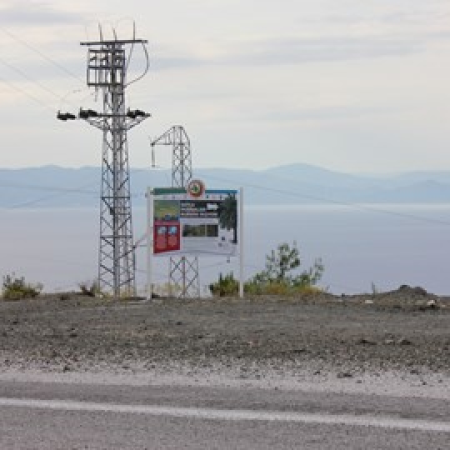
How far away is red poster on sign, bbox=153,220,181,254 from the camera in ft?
55.9

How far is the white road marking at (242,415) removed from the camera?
700 cm

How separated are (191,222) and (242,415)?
984cm

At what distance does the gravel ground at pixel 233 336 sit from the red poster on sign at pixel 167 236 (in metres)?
1.24

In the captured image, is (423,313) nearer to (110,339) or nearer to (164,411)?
(110,339)


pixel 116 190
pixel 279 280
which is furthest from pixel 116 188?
pixel 279 280

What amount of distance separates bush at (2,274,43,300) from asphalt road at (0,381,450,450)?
10115 millimetres

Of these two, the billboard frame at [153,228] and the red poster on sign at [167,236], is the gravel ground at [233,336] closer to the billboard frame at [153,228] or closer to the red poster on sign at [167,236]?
the billboard frame at [153,228]

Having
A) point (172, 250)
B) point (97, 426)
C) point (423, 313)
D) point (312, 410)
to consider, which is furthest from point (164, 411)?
point (172, 250)

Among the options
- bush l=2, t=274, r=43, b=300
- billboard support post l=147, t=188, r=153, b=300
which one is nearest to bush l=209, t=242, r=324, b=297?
billboard support post l=147, t=188, r=153, b=300

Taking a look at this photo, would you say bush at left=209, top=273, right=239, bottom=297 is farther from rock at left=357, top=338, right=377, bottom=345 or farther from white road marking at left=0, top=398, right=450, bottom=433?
white road marking at left=0, top=398, right=450, bottom=433

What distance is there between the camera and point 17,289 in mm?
19078

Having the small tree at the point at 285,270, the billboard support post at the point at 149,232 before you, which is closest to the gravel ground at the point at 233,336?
the billboard support post at the point at 149,232

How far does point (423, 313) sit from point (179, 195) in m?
5.15

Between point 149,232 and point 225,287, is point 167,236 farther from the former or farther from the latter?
point 225,287
